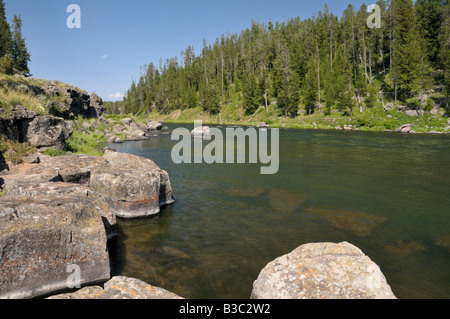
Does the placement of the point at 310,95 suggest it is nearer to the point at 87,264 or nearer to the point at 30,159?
the point at 30,159

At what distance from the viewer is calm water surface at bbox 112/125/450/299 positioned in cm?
817

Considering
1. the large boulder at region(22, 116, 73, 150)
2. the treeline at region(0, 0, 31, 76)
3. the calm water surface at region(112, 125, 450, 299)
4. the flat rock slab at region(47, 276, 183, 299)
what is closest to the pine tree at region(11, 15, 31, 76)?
the treeline at region(0, 0, 31, 76)

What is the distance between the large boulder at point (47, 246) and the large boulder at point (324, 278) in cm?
461

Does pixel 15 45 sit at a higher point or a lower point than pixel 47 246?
higher

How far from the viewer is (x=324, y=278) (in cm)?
589

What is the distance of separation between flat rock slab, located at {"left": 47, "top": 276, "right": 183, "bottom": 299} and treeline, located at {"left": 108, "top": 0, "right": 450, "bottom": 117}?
70787 millimetres

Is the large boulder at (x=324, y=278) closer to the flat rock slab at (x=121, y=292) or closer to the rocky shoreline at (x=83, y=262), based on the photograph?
the rocky shoreline at (x=83, y=262)

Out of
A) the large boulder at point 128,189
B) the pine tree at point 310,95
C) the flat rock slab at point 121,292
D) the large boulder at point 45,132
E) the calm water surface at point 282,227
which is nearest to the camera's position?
the flat rock slab at point 121,292

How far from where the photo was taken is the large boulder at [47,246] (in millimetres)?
6336

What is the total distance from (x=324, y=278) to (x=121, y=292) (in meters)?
4.49

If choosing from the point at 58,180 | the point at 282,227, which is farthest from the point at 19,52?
the point at 282,227

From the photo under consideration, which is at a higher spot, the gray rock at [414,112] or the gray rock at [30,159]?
the gray rock at [414,112]

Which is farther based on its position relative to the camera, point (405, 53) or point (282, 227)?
point (405, 53)

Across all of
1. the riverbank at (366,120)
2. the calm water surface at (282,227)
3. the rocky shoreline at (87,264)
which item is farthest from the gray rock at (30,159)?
the riverbank at (366,120)
